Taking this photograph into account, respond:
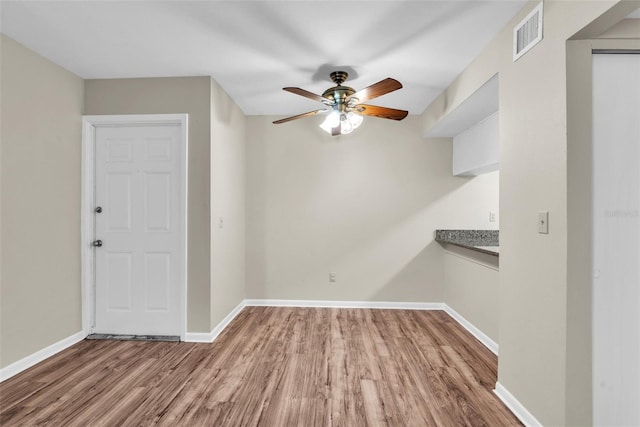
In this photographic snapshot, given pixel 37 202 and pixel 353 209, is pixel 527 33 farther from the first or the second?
pixel 37 202

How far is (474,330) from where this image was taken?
3326mm

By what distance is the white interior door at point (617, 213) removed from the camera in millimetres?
1631

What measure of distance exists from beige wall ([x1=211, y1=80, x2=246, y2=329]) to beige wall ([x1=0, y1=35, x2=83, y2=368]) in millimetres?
1280

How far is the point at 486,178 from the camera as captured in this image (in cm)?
418

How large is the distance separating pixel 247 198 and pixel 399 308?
97.6 inches

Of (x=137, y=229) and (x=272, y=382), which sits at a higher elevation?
(x=137, y=229)

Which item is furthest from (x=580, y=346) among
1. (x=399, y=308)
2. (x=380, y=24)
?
(x=399, y=308)

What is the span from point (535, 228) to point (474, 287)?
172 centimetres

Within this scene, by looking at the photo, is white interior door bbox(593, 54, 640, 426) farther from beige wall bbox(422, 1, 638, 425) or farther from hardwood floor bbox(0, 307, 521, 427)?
hardwood floor bbox(0, 307, 521, 427)

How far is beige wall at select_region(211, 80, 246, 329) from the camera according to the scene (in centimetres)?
324

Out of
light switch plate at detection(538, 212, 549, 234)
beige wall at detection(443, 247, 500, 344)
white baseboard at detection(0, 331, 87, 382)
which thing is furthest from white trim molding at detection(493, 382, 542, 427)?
white baseboard at detection(0, 331, 87, 382)

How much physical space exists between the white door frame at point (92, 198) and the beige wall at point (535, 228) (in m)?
2.72

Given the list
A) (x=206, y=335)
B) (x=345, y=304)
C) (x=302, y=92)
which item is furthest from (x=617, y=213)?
(x=206, y=335)

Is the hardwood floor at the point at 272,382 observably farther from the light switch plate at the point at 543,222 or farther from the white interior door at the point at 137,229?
the light switch plate at the point at 543,222
